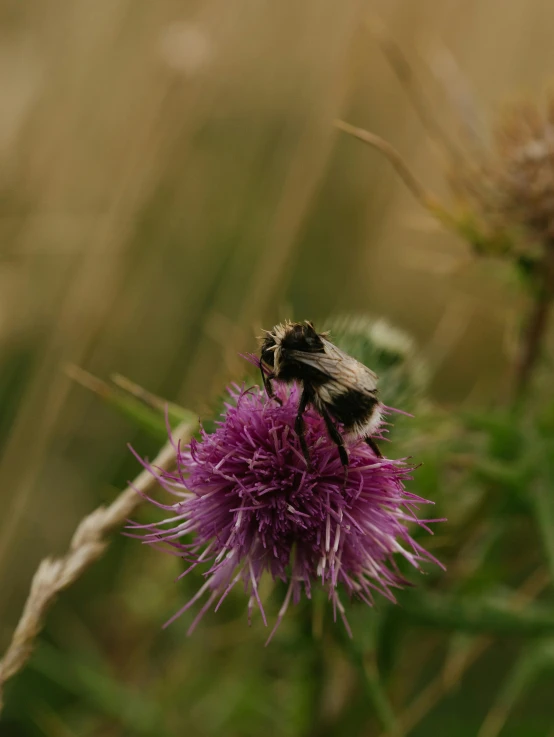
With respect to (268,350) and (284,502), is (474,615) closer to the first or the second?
(284,502)

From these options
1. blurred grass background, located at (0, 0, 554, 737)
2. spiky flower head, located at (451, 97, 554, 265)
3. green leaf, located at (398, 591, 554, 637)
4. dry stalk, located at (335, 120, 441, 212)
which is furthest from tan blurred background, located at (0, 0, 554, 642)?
green leaf, located at (398, 591, 554, 637)

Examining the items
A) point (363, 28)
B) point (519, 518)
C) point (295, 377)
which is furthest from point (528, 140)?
point (295, 377)

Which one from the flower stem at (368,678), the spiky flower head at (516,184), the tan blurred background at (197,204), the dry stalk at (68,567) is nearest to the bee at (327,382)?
the dry stalk at (68,567)

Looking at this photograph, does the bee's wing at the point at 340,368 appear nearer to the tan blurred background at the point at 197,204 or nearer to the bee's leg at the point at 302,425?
the bee's leg at the point at 302,425

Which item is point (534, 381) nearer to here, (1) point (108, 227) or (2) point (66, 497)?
(1) point (108, 227)

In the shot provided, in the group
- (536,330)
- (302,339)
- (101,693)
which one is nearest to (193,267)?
(536,330)

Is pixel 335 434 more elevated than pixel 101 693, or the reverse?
pixel 335 434

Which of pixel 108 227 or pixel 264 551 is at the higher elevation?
pixel 108 227
